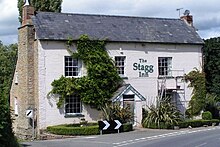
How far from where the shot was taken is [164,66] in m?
43.3

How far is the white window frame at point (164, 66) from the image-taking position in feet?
141

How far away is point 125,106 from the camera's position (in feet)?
131

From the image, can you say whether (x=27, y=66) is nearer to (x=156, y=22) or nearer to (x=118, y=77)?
(x=118, y=77)

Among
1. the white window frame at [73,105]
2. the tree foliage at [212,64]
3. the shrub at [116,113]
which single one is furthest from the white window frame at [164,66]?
the tree foliage at [212,64]

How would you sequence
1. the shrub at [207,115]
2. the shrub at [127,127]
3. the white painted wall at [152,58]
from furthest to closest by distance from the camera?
the shrub at [207,115]
the white painted wall at [152,58]
the shrub at [127,127]

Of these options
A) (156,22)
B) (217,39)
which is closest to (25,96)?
(156,22)

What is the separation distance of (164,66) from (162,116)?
19.5ft

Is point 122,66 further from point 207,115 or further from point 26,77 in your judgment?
point 207,115

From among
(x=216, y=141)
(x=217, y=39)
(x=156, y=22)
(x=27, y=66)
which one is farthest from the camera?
(x=217, y=39)

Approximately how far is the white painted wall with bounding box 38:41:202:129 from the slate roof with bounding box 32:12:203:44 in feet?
1.94

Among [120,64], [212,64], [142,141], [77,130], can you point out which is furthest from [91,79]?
[212,64]

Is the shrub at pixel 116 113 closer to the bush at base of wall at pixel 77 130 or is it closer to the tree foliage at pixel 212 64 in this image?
the bush at base of wall at pixel 77 130

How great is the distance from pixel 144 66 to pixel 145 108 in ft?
11.4

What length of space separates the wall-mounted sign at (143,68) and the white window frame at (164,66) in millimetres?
1051
